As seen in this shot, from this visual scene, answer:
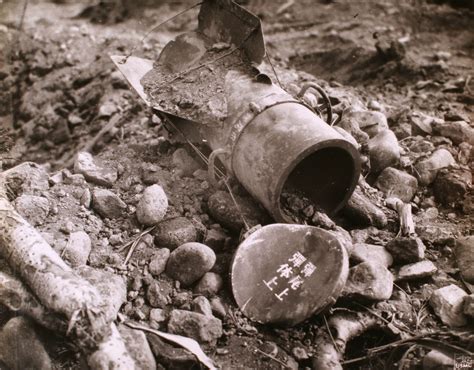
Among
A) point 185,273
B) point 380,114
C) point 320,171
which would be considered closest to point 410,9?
point 380,114

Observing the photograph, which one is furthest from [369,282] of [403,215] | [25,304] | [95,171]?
[95,171]

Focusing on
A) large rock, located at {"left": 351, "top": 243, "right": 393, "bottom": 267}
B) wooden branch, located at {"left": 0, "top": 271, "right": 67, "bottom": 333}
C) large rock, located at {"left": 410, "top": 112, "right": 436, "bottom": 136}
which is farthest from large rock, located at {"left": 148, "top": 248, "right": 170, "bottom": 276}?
large rock, located at {"left": 410, "top": 112, "right": 436, "bottom": 136}

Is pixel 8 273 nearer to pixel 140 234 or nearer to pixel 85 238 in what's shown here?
pixel 85 238

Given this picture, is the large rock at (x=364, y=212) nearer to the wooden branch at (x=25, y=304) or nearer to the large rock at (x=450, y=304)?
the large rock at (x=450, y=304)

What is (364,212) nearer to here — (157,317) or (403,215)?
(403,215)

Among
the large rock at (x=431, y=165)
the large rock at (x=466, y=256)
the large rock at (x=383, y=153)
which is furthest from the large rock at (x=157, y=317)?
the large rock at (x=431, y=165)

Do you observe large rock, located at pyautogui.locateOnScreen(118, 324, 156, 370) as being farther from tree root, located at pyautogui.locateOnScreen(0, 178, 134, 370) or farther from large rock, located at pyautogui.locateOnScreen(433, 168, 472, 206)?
large rock, located at pyautogui.locateOnScreen(433, 168, 472, 206)

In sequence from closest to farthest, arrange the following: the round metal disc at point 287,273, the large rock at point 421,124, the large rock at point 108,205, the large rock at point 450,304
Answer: the round metal disc at point 287,273 < the large rock at point 450,304 < the large rock at point 108,205 < the large rock at point 421,124

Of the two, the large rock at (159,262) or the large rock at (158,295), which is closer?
the large rock at (158,295)
